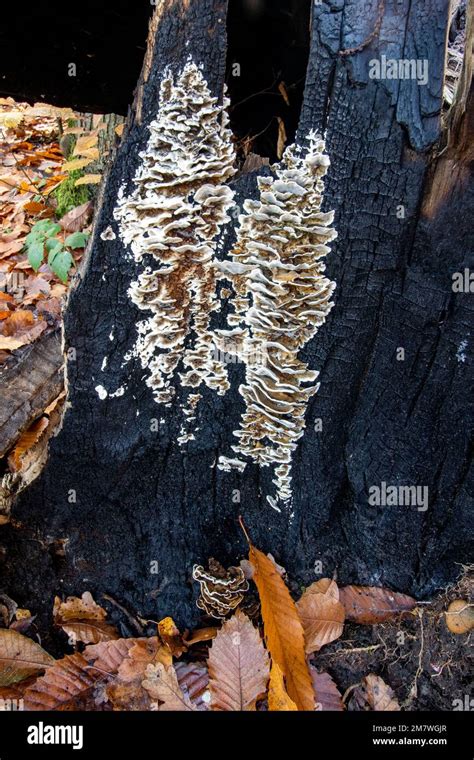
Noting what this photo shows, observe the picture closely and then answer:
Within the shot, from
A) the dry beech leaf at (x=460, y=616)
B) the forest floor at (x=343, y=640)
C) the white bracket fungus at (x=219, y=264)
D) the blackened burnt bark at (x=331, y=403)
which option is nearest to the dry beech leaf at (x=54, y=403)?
the forest floor at (x=343, y=640)

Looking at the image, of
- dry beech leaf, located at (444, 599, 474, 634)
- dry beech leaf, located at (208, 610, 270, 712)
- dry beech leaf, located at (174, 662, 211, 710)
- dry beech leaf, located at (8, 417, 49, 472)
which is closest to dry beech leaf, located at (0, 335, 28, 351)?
dry beech leaf, located at (8, 417, 49, 472)

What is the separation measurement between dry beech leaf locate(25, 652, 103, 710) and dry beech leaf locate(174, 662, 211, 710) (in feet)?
1.09

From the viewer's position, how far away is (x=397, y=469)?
2.39 meters

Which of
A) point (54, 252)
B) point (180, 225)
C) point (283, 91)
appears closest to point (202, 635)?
point (180, 225)

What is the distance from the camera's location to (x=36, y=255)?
487 centimetres

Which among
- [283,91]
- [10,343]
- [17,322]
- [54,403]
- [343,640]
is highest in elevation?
[283,91]

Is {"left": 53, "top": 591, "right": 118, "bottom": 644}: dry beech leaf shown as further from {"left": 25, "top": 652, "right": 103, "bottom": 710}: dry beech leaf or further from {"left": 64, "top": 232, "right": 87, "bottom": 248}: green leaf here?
{"left": 64, "top": 232, "right": 87, "bottom": 248}: green leaf

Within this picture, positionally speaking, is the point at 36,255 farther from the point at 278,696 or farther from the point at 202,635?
the point at 278,696

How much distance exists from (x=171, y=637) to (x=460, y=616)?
3.97 feet

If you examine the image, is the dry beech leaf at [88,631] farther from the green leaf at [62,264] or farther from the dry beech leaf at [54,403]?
the green leaf at [62,264]

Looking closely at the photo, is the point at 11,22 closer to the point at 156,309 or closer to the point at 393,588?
the point at 156,309

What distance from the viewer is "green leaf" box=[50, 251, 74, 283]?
4.77 meters

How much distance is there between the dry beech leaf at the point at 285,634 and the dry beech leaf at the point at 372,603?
27cm

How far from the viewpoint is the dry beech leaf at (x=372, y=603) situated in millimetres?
2529
